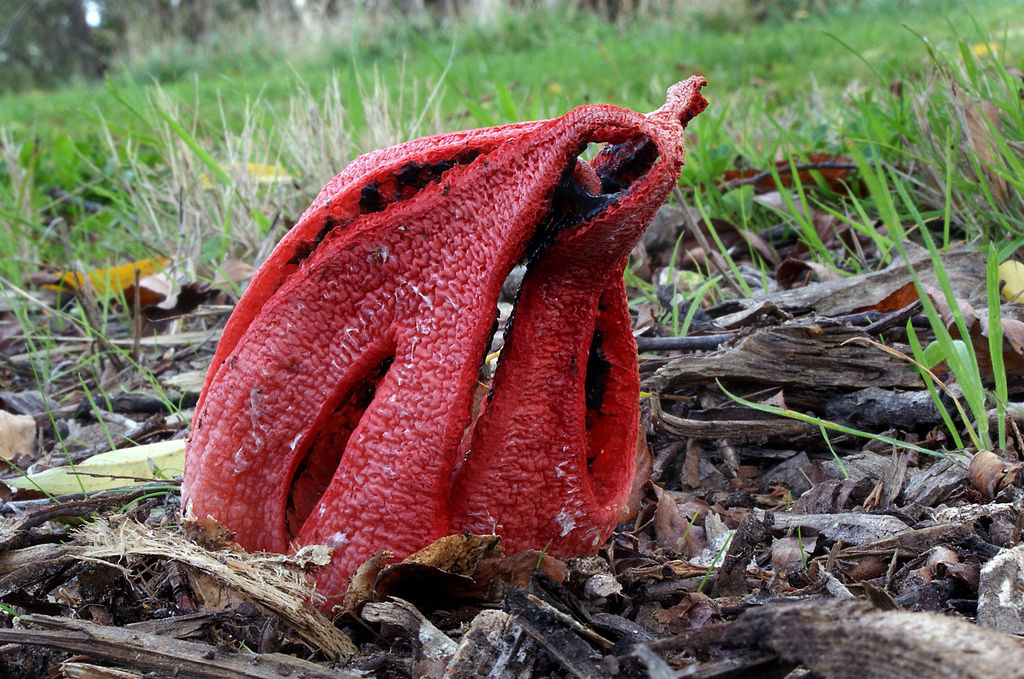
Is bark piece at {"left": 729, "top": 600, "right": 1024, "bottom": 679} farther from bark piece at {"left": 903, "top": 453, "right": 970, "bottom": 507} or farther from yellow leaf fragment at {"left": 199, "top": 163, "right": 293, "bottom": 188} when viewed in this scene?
yellow leaf fragment at {"left": 199, "top": 163, "right": 293, "bottom": 188}

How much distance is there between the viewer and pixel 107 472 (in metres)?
2.39

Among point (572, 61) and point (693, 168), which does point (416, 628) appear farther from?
point (572, 61)

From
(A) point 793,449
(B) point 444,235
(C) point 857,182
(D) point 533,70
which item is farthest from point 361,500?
(D) point 533,70

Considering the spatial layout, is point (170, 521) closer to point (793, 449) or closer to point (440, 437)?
point (440, 437)

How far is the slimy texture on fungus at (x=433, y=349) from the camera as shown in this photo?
5.16 ft

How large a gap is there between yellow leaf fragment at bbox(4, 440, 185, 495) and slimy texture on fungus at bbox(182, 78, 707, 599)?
678mm

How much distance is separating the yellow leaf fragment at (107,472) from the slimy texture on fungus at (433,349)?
0.68 m

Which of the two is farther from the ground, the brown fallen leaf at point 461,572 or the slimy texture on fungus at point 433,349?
the slimy texture on fungus at point 433,349

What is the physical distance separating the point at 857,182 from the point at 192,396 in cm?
300

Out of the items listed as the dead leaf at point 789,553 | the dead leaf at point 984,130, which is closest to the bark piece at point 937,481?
the dead leaf at point 789,553

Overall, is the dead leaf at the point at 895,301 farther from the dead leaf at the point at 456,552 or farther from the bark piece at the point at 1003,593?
the dead leaf at the point at 456,552

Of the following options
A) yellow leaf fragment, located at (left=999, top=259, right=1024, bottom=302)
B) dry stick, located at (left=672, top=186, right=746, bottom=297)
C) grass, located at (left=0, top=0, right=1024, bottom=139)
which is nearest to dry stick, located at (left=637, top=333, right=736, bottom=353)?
dry stick, located at (left=672, top=186, right=746, bottom=297)

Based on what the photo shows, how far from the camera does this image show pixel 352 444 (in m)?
1.65

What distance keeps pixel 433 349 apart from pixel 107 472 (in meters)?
1.32
